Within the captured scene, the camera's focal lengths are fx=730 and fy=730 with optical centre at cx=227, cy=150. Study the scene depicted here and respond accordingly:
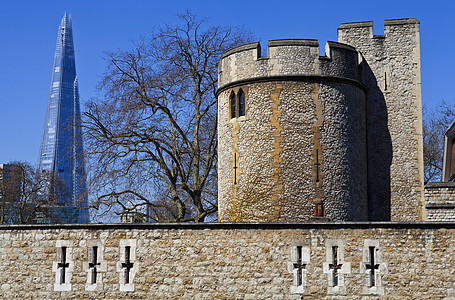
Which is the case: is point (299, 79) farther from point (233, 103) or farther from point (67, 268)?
point (67, 268)

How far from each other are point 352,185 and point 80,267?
8.62m

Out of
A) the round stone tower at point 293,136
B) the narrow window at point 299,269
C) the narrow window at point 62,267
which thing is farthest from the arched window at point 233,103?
the narrow window at point 62,267

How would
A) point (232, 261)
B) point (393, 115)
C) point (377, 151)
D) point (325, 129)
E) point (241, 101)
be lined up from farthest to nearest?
point (393, 115)
point (377, 151)
point (241, 101)
point (325, 129)
point (232, 261)

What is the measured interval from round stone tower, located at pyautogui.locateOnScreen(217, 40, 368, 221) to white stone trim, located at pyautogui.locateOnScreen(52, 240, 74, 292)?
5815 mm

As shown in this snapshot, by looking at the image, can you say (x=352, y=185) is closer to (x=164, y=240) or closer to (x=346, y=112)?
(x=346, y=112)

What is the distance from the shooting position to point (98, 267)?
57.5 ft

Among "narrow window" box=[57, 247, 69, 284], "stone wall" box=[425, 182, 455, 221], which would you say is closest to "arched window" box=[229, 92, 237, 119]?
"stone wall" box=[425, 182, 455, 221]

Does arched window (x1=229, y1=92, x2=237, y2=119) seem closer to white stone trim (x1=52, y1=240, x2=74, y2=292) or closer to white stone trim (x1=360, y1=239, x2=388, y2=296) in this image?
white stone trim (x1=52, y1=240, x2=74, y2=292)

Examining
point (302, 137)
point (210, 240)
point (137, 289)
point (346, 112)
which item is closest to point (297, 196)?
point (302, 137)

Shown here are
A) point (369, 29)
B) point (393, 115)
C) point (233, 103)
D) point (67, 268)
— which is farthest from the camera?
point (369, 29)

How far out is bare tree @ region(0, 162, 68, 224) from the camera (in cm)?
4512

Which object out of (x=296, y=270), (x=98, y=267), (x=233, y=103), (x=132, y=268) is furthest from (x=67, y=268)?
(x=233, y=103)

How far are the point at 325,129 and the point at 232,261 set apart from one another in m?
6.26

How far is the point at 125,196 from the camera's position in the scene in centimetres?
2823
